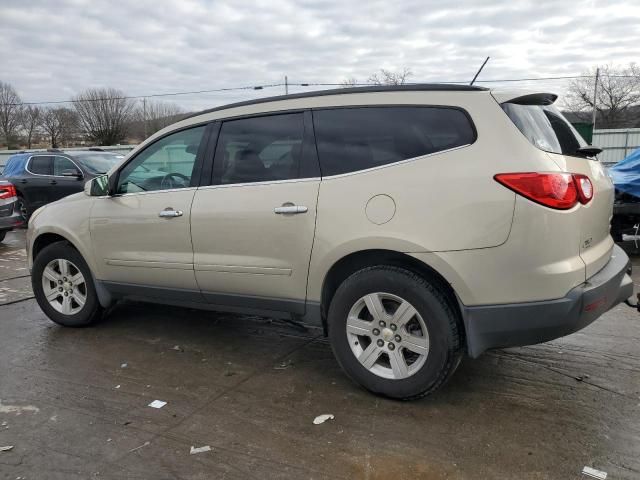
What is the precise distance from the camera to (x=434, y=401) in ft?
10.6

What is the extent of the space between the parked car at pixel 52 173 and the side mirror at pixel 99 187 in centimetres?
721

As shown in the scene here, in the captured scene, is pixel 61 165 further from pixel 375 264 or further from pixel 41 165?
pixel 375 264

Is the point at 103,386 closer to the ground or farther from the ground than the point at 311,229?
closer to the ground

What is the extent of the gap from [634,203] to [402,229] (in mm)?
5737

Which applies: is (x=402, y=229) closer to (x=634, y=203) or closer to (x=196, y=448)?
(x=196, y=448)

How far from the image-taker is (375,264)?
320cm

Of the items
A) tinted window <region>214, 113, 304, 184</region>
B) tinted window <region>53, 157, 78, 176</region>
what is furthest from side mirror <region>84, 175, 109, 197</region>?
tinted window <region>53, 157, 78, 176</region>

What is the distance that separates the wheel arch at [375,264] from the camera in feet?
9.90

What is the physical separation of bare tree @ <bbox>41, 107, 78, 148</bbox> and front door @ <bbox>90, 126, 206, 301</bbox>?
65.0 metres

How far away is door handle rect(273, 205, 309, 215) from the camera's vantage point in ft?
10.9

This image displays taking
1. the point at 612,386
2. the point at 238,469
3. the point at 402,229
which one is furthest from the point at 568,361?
the point at 238,469

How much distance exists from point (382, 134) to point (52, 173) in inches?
420

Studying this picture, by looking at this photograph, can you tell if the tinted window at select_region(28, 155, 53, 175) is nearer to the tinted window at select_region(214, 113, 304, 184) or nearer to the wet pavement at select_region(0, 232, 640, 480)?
the wet pavement at select_region(0, 232, 640, 480)


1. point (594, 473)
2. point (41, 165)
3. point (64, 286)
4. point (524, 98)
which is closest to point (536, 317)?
point (594, 473)
